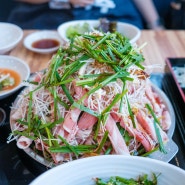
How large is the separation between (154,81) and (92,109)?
461mm

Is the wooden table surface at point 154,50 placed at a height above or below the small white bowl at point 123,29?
below

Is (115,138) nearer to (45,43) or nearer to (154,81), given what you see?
(154,81)

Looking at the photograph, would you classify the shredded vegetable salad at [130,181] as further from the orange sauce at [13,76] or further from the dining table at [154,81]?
the orange sauce at [13,76]

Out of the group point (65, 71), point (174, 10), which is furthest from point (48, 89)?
point (174, 10)

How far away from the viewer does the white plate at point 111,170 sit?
0.68 meters

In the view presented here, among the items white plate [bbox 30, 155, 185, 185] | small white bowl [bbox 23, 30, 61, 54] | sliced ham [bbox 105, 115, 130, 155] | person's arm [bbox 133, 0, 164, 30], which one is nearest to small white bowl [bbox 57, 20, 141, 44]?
small white bowl [bbox 23, 30, 61, 54]

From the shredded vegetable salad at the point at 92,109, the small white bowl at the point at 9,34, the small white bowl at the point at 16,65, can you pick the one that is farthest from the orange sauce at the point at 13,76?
the shredded vegetable salad at the point at 92,109

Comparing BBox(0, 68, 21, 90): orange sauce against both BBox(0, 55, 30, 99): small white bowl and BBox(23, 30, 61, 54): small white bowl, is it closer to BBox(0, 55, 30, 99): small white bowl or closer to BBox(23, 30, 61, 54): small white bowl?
BBox(0, 55, 30, 99): small white bowl

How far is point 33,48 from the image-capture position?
4.80 feet

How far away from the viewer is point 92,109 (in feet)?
2.65

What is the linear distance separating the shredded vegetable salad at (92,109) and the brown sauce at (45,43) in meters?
0.63

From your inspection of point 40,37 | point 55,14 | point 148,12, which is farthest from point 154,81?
point 55,14

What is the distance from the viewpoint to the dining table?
2.84 ft

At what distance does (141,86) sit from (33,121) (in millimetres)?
330
